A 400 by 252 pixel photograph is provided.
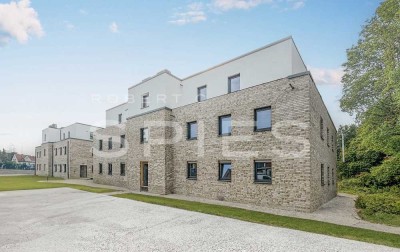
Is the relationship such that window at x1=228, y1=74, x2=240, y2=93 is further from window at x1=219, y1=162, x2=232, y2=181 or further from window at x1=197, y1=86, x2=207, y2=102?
A: window at x1=219, y1=162, x2=232, y2=181

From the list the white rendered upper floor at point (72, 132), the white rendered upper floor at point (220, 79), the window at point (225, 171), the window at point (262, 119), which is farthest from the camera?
the white rendered upper floor at point (72, 132)

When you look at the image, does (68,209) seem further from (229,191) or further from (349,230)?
(349,230)

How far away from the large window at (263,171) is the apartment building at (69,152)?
101 feet

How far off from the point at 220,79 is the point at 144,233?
1118 centimetres

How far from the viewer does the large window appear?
12914 mm

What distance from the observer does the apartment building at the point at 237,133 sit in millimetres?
11938

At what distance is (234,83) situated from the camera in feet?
51.2

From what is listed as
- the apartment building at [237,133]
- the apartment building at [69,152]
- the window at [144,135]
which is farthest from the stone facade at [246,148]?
the apartment building at [69,152]

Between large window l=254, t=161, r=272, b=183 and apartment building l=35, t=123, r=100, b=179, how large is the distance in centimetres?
3087

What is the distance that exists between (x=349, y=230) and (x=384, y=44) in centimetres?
1674

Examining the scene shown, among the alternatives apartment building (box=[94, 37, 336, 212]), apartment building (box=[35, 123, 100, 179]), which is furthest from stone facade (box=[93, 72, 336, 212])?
apartment building (box=[35, 123, 100, 179])

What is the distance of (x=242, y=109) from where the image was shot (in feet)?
46.7

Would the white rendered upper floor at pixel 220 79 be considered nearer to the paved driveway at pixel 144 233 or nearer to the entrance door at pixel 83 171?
the paved driveway at pixel 144 233

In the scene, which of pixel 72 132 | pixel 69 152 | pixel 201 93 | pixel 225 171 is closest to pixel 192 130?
pixel 201 93
